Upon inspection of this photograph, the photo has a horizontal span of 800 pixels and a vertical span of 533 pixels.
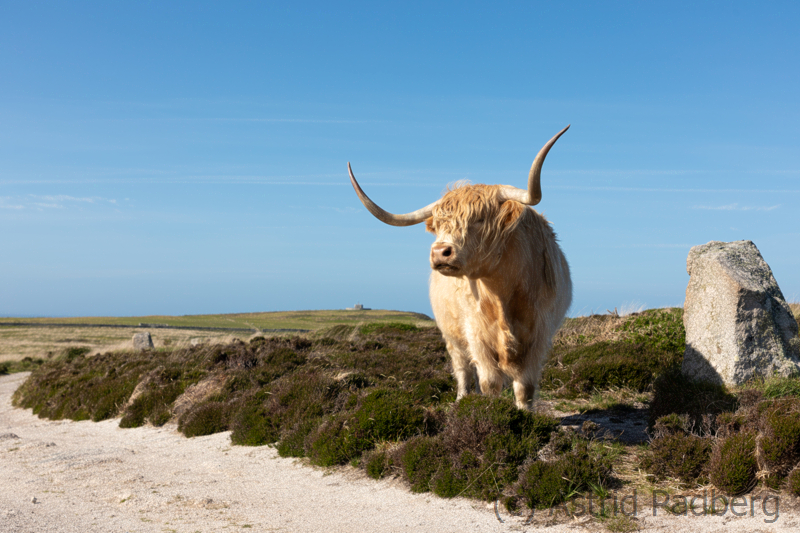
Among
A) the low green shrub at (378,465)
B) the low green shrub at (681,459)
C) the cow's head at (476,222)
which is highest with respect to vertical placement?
the cow's head at (476,222)

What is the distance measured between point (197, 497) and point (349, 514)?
193 cm

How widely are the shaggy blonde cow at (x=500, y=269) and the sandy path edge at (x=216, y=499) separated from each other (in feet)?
6.00

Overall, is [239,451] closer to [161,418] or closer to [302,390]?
[302,390]

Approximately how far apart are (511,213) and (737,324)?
4.45 metres

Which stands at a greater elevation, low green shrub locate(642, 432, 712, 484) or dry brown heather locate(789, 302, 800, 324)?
dry brown heather locate(789, 302, 800, 324)

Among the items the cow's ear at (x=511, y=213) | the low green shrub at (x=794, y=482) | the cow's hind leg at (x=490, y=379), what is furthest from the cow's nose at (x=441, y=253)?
the low green shrub at (x=794, y=482)

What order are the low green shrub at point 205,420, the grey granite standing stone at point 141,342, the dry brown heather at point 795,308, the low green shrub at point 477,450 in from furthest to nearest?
the grey granite standing stone at point 141,342 → the dry brown heather at point 795,308 → the low green shrub at point 205,420 → the low green shrub at point 477,450

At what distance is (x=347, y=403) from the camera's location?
325 inches

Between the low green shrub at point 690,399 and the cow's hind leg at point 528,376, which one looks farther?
the low green shrub at point 690,399

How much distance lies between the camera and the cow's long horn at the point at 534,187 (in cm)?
518

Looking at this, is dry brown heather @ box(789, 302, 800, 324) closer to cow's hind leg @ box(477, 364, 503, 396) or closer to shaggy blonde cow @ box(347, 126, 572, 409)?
shaggy blonde cow @ box(347, 126, 572, 409)

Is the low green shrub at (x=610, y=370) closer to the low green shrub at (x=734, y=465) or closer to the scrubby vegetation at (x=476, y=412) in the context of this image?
the scrubby vegetation at (x=476, y=412)

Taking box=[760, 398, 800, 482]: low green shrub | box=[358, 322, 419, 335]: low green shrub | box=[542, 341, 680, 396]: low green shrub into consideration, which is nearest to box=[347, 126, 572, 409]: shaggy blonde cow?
box=[760, 398, 800, 482]: low green shrub

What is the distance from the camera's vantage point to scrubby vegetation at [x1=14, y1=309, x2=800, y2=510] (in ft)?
16.3
